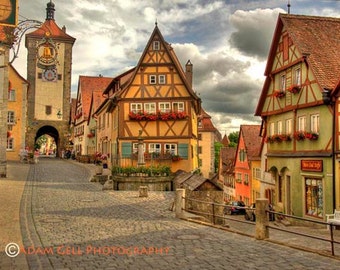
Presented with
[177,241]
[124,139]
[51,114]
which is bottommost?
[177,241]

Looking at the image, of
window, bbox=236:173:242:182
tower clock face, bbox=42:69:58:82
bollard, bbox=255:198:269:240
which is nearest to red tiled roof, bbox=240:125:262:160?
window, bbox=236:173:242:182

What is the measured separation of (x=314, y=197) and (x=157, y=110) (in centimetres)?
1401

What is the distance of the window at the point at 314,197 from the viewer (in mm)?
20250

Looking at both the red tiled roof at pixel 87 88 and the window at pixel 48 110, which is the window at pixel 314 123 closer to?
the red tiled roof at pixel 87 88

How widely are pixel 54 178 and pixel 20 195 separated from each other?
360 inches

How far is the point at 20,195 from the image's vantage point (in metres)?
18.9

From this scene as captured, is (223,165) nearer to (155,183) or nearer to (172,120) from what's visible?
(172,120)

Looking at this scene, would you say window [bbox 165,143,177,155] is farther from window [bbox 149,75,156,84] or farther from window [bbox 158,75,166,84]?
window [bbox 149,75,156,84]

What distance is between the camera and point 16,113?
1720 inches

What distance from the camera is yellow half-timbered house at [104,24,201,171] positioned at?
30797 millimetres

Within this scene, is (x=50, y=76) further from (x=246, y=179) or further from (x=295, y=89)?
(x=295, y=89)

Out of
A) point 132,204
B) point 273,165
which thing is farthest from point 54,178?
point 273,165

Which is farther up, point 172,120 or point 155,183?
point 172,120

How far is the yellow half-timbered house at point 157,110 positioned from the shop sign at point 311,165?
1085cm
